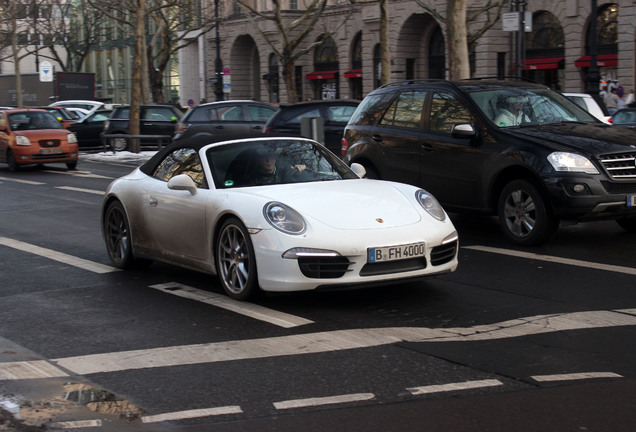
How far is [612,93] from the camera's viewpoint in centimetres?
3353

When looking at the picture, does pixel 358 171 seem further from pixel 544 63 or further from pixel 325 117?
pixel 544 63

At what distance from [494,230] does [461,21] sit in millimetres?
11747

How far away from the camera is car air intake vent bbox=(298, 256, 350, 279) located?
22.4 ft

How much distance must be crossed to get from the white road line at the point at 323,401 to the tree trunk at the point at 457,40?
17713 mm

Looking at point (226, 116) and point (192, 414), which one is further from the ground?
point (226, 116)

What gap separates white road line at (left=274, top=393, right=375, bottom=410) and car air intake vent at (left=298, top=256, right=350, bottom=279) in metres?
2.06

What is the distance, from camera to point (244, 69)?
209 feet

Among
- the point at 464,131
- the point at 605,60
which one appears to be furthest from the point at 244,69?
the point at 464,131

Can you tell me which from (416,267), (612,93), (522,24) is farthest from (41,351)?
(612,93)

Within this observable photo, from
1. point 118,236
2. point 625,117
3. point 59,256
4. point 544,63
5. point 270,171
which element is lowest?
point 59,256

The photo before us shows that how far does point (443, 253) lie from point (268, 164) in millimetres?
1766

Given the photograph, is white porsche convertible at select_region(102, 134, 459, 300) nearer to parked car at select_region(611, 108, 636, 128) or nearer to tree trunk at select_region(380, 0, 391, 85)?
parked car at select_region(611, 108, 636, 128)

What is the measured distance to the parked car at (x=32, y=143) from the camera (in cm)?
2397

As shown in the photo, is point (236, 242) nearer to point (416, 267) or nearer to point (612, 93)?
point (416, 267)
